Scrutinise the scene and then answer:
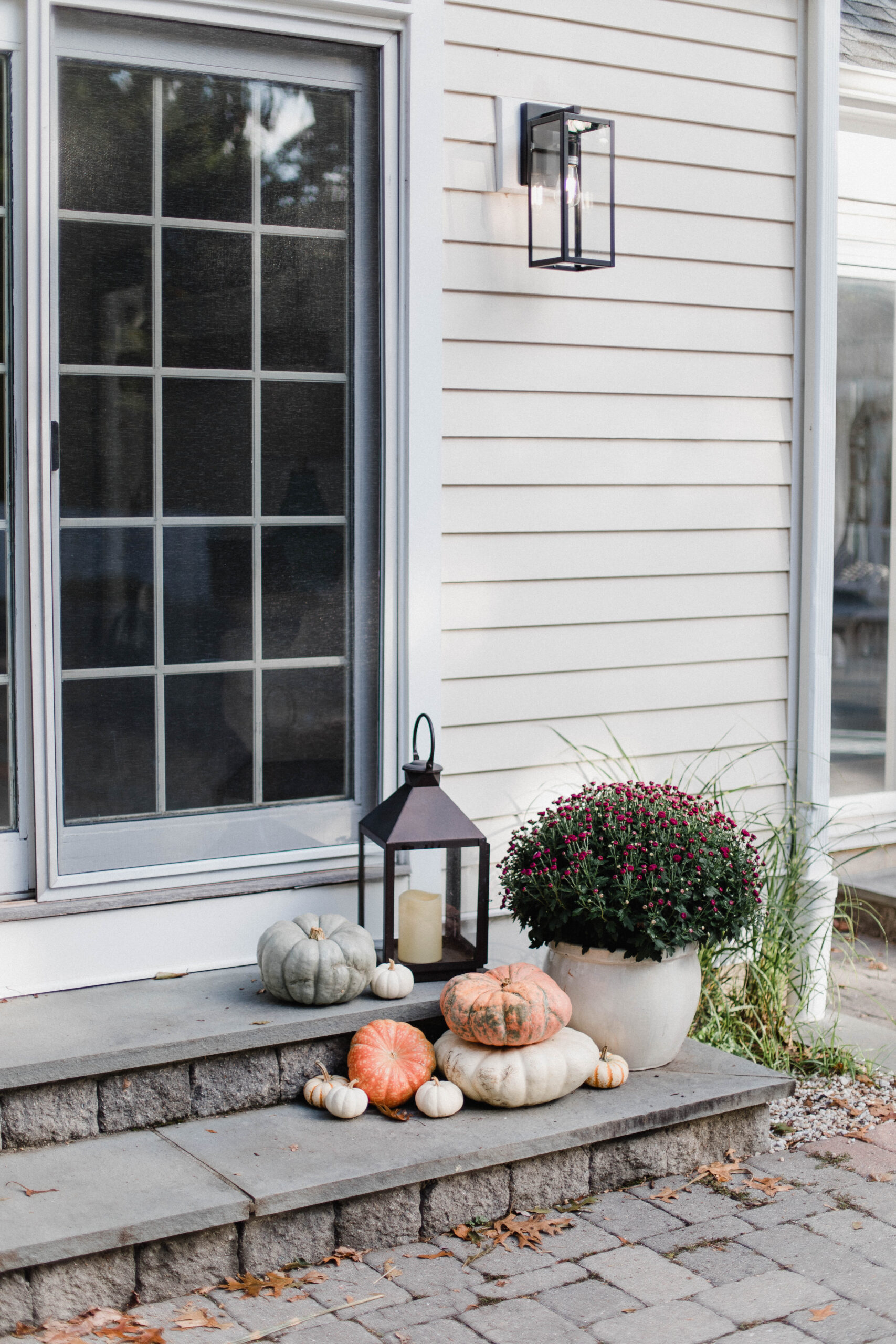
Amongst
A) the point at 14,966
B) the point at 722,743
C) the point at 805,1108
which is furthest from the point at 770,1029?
the point at 14,966

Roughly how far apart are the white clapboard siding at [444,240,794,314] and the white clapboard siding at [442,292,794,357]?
0.02 metres

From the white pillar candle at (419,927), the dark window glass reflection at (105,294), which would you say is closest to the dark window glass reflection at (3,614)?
the dark window glass reflection at (105,294)

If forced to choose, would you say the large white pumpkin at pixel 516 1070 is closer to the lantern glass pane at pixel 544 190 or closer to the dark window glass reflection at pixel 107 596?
the dark window glass reflection at pixel 107 596

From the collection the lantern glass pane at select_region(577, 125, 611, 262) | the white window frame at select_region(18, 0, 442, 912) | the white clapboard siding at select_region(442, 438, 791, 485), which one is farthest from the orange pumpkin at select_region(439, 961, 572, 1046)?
the lantern glass pane at select_region(577, 125, 611, 262)

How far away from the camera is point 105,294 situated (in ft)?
10.7

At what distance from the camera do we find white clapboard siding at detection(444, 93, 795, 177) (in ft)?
11.9

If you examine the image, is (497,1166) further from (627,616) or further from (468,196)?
(468,196)

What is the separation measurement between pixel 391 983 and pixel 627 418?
1760 millimetres

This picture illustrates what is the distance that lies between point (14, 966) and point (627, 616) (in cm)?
194

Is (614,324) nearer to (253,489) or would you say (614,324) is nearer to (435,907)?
(253,489)

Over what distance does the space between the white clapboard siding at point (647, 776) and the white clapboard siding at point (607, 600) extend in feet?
1.12

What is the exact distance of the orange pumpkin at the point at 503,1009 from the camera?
299 centimetres

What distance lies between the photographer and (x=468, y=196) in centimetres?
364

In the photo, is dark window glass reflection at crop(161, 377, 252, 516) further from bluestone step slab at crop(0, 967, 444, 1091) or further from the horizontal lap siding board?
bluestone step slab at crop(0, 967, 444, 1091)
